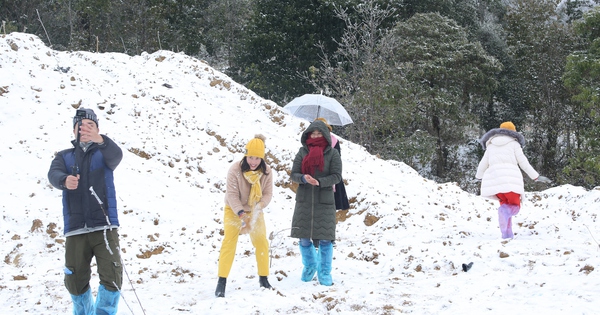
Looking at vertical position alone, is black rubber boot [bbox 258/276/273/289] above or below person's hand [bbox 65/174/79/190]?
below

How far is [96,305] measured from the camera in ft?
15.0

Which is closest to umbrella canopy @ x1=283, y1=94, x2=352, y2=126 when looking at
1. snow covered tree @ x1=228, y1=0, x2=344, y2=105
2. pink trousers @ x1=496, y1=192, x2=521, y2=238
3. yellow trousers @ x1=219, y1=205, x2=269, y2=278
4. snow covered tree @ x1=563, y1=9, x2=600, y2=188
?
pink trousers @ x1=496, y1=192, x2=521, y2=238

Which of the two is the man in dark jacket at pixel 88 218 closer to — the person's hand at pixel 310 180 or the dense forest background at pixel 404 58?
the person's hand at pixel 310 180

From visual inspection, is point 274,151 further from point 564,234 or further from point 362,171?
point 564,234

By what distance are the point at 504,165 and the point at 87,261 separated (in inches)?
240

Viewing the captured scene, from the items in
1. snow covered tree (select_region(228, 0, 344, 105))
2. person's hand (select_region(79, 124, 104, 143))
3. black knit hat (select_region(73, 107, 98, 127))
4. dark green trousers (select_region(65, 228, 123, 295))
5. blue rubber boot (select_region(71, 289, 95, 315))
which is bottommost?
blue rubber boot (select_region(71, 289, 95, 315))

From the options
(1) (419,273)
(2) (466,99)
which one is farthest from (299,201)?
(2) (466,99)

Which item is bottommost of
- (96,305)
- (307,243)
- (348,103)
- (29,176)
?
(96,305)

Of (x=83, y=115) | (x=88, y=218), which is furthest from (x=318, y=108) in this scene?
(x=88, y=218)

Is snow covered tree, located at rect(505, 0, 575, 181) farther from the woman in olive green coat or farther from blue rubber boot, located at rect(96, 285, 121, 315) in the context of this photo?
blue rubber boot, located at rect(96, 285, 121, 315)

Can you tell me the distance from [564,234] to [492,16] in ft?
118

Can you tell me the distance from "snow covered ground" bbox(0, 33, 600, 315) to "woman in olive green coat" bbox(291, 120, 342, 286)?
385 millimetres

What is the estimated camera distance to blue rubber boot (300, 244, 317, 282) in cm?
635

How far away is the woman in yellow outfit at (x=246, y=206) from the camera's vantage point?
18.9 feet
